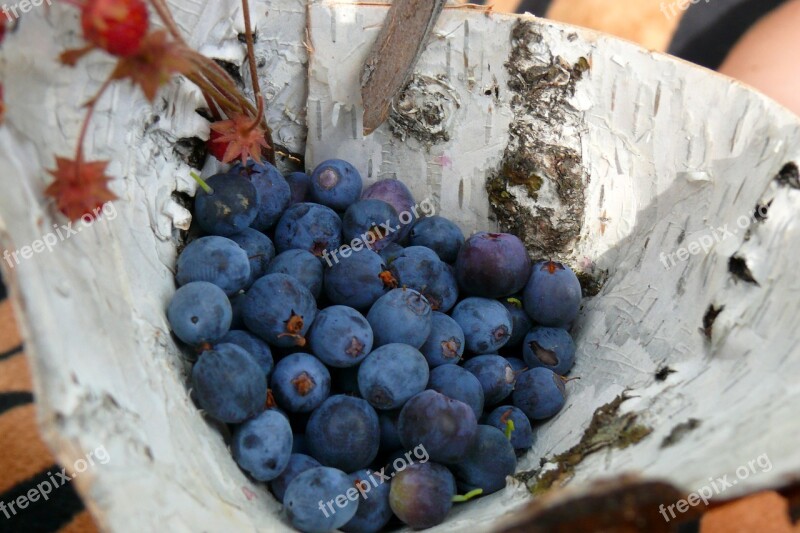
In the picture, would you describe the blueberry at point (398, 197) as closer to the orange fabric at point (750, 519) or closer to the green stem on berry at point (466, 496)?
the green stem on berry at point (466, 496)

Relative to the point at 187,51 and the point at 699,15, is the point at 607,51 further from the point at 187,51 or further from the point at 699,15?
the point at 699,15

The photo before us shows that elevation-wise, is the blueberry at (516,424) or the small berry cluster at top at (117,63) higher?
the small berry cluster at top at (117,63)

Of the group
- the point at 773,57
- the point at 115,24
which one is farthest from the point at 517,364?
the point at 773,57

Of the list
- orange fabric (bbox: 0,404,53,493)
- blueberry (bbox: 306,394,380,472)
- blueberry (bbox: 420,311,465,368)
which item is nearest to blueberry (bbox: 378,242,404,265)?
blueberry (bbox: 420,311,465,368)

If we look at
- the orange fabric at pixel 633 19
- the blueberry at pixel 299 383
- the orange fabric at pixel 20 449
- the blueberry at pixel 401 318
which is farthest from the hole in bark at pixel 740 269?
the orange fabric at pixel 633 19

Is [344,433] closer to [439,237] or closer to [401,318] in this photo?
[401,318]
